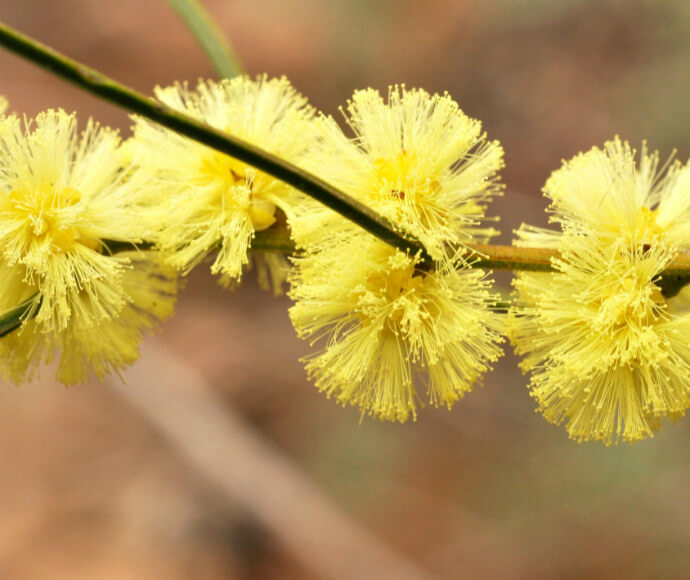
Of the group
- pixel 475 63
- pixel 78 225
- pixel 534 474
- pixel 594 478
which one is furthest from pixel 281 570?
pixel 475 63

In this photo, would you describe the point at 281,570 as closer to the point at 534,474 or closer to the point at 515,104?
the point at 534,474

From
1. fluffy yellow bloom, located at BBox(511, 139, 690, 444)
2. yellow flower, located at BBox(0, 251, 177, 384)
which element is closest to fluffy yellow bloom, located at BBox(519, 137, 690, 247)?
fluffy yellow bloom, located at BBox(511, 139, 690, 444)

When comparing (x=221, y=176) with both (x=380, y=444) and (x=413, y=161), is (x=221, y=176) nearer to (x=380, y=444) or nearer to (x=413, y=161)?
(x=413, y=161)

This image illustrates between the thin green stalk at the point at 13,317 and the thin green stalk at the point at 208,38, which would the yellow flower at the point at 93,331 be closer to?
the thin green stalk at the point at 13,317

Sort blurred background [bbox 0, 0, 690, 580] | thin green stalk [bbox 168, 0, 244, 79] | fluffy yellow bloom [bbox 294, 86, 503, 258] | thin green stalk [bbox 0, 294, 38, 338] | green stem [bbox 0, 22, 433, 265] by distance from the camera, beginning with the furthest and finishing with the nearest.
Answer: blurred background [bbox 0, 0, 690, 580]
thin green stalk [bbox 168, 0, 244, 79]
fluffy yellow bloom [bbox 294, 86, 503, 258]
thin green stalk [bbox 0, 294, 38, 338]
green stem [bbox 0, 22, 433, 265]

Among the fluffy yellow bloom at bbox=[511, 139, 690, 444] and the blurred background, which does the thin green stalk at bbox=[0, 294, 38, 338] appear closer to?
the fluffy yellow bloom at bbox=[511, 139, 690, 444]

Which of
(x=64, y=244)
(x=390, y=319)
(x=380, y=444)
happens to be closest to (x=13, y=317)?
(x=64, y=244)
